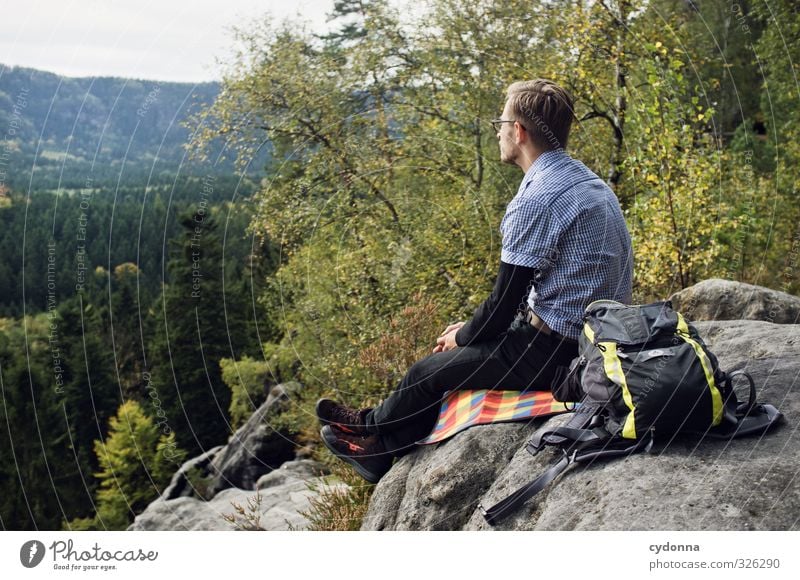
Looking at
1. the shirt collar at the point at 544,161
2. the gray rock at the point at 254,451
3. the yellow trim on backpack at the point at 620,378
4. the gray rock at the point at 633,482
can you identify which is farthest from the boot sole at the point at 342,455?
the gray rock at the point at 254,451

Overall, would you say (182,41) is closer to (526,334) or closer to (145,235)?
(526,334)

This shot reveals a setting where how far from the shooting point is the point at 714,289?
5.92m

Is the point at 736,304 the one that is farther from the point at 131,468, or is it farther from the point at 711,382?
the point at 131,468

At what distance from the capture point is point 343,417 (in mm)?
4613

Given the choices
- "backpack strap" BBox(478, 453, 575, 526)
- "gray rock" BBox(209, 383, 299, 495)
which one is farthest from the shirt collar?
"gray rock" BBox(209, 383, 299, 495)

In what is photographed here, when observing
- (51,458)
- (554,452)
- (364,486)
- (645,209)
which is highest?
(645,209)

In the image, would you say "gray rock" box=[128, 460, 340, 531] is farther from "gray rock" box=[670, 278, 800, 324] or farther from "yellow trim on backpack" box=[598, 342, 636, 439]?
"gray rock" box=[670, 278, 800, 324]

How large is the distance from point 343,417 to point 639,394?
201 cm

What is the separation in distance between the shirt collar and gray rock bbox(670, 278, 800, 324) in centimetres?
259

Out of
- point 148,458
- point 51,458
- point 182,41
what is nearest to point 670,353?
point 182,41

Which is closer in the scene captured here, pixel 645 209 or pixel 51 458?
pixel 645 209

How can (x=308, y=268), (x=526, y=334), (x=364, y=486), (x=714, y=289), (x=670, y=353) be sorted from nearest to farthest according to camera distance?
(x=670, y=353) → (x=526, y=334) → (x=364, y=486) → (x=714, y=289) → (x=308, y=268)

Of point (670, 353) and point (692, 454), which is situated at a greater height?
point (670, 353)

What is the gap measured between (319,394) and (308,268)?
138 inches
